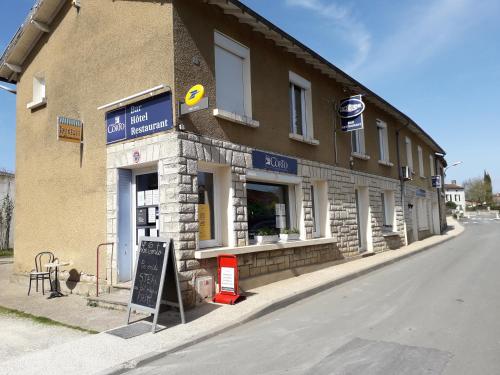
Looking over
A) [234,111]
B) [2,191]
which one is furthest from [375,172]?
[2,191]

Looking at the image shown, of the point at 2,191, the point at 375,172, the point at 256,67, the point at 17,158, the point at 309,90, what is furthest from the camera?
the point at 2,191

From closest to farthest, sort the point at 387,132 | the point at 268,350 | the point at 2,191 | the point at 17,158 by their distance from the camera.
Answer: the point at 268,350 < the point at 17,158 < the point at 387,132 < the point at 2,191

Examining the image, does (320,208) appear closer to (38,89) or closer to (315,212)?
(315,212)

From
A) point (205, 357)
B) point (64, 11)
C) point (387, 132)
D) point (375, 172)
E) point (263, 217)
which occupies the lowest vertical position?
point (205, 357)

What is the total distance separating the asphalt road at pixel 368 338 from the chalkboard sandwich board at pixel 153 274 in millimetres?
1046

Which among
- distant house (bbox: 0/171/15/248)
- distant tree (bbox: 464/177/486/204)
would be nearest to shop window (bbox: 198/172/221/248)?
distant house (bbox: 0/171/15/248)

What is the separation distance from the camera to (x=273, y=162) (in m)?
9.55

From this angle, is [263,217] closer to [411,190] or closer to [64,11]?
[64,11]

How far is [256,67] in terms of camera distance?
9.52 meters

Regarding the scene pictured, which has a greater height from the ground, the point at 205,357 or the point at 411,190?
the point at 411,190

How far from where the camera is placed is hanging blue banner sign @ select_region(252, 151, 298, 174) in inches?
357

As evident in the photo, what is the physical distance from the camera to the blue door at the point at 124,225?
805 centimetres

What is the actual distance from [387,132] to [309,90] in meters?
6.94

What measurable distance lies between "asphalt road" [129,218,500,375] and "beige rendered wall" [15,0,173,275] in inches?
164
